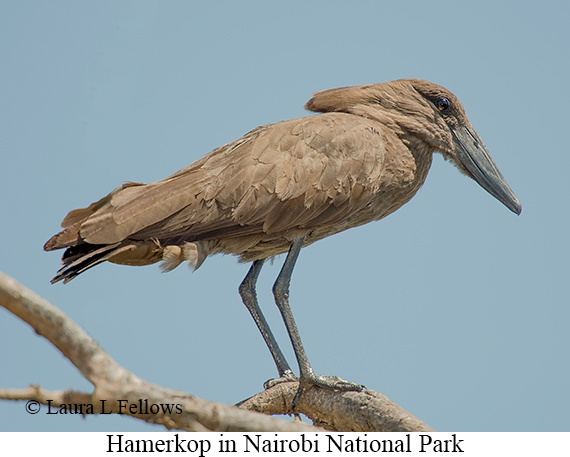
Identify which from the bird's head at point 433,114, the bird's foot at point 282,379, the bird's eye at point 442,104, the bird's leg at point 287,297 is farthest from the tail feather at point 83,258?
the bird's eye at point 442,104

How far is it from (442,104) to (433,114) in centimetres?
13

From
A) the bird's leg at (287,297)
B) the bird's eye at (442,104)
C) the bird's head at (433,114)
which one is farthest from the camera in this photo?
the bird's eye at (442,104)

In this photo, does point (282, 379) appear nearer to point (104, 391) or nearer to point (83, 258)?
point (83, 258)

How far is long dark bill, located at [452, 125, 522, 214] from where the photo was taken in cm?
631


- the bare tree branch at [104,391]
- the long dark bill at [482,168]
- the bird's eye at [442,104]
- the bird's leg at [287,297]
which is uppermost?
the bird's eye at [442,104]

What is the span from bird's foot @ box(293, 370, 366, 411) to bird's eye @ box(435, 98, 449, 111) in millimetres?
2400

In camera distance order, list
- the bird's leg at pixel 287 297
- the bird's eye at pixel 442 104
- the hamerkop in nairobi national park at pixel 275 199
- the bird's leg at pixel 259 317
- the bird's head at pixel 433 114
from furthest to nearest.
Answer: the bird's eye at pixel 442 104, the bird's head at pixel 433 114, the bird's leg at pixel 259 317, the bird's leg at pixel 287 297, the hamerkop in nairobi national park at pixel 275 199

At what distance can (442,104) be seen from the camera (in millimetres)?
6289

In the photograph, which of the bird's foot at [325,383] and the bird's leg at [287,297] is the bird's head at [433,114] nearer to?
the bird's leg at [287,297]

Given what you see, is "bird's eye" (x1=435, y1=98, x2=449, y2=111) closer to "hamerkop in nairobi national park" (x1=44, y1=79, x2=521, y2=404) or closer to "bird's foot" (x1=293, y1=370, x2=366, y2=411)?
"hamerkop in nairobi national park" (x1=44, y1=79, x2=521, y2=404)

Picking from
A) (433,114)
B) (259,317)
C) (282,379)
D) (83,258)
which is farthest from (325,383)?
(433,114)

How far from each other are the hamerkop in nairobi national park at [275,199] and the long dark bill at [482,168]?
0.67ft

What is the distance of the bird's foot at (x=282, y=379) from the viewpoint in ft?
18.1

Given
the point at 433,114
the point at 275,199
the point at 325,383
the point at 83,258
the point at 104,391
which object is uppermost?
the point at 433,114
